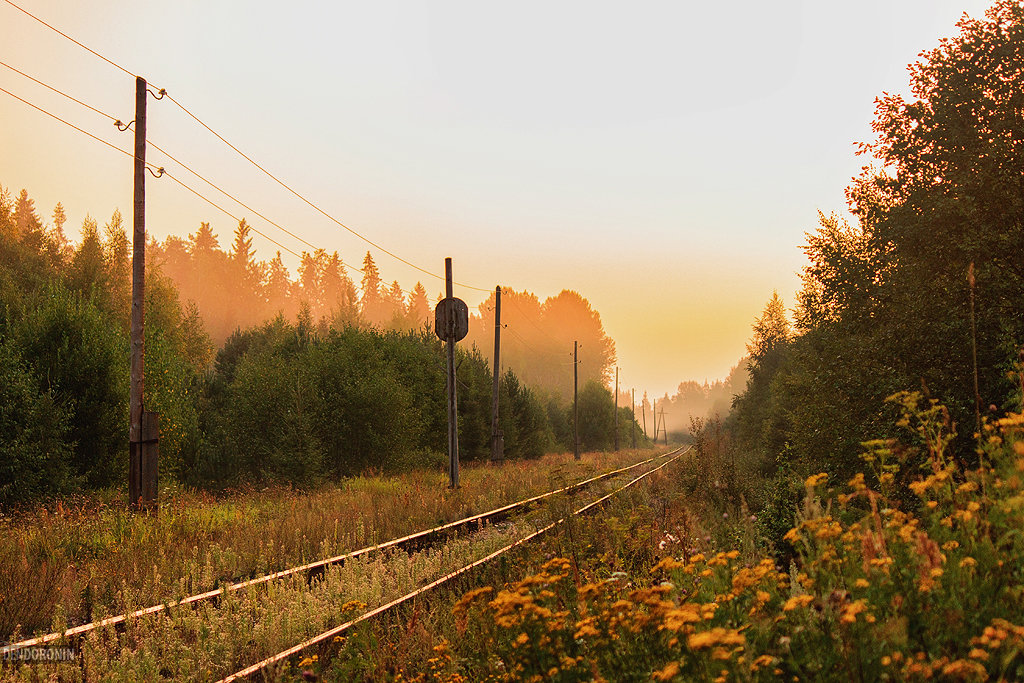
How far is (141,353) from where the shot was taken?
14.5 metres

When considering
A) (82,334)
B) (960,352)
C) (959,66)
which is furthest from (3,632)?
(959,66)

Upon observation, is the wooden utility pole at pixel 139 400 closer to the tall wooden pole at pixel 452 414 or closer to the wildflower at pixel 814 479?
the tall wooden pole at pixel 452 414

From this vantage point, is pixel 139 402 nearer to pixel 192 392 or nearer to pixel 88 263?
pixel 192 392

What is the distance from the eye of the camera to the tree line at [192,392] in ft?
65.0

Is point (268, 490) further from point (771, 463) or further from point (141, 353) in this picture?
point (771, 463)

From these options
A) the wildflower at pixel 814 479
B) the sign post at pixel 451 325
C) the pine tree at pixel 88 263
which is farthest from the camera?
the pine tree at pixel 88 263

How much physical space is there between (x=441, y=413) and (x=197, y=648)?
3064 centimetres

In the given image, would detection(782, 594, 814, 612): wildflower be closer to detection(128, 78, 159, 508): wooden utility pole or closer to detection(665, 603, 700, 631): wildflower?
detection(665, 603, 700, 631): wildflower

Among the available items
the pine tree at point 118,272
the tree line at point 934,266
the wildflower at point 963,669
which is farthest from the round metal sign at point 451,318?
the pine tree at point 118,272

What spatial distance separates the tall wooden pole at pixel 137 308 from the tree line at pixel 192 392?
23.0ft

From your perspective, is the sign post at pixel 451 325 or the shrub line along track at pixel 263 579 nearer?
the shrub line along track at pixel 263 579

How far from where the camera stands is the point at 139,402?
14375mm

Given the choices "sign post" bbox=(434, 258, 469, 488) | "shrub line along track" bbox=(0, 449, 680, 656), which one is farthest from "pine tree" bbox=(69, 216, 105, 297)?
"shrub line along track" bbox=(0, 449, 680, 656)

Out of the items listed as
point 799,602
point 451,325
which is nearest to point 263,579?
point 799,602
